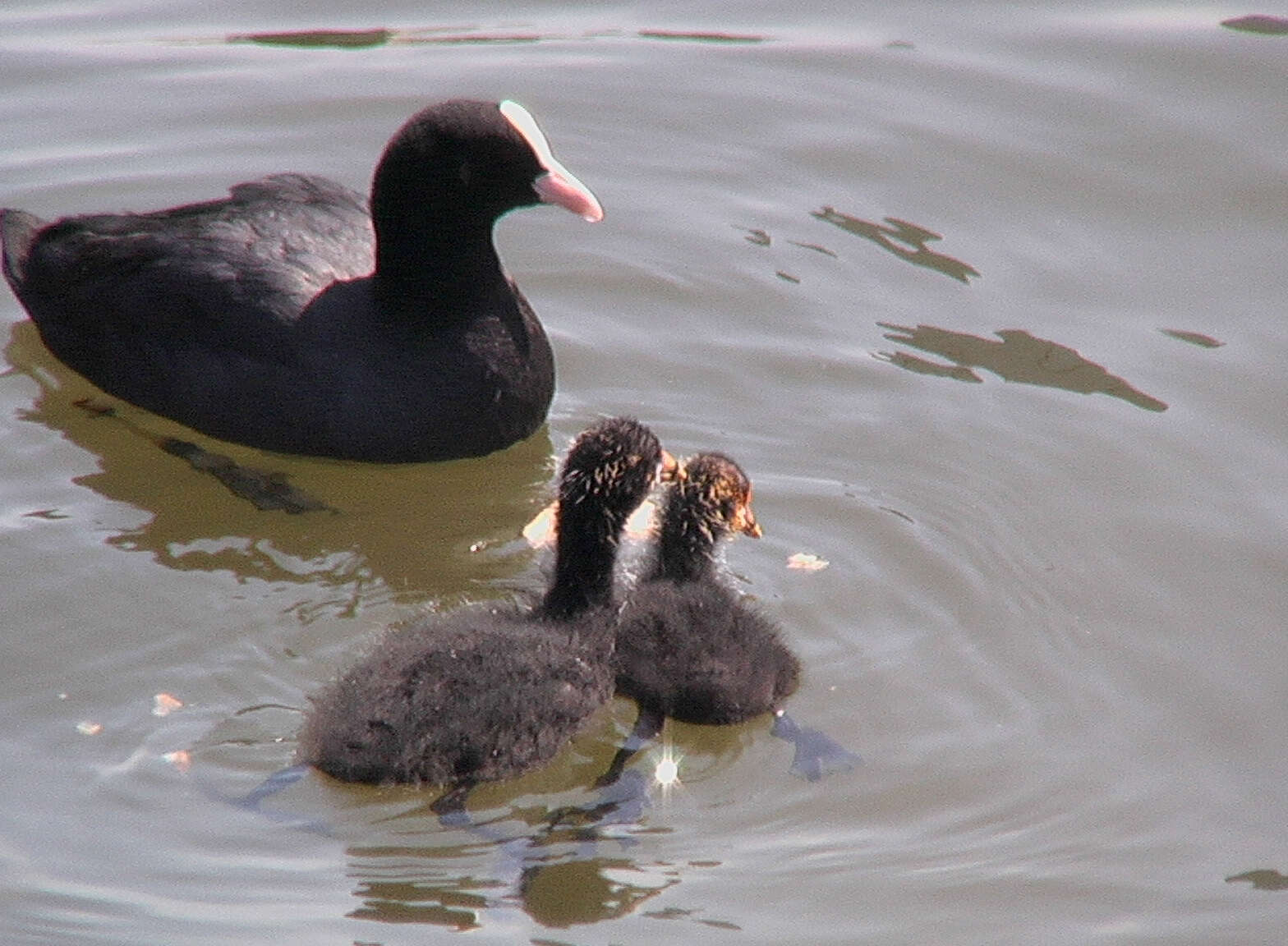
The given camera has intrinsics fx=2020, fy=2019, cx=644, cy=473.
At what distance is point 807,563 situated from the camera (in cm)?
621

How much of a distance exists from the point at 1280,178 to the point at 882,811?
455cm

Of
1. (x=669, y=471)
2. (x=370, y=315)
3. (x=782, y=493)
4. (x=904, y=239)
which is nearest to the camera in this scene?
(x=669, y=471)

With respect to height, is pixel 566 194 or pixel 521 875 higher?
pixel 566 194

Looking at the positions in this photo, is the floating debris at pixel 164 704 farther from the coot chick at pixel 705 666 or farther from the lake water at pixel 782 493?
the coot chick at pixel 705 666

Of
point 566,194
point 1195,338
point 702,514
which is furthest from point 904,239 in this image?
point 702,514

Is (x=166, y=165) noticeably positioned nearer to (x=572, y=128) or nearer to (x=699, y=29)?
(x=572, y=128)

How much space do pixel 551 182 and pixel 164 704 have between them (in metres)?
2.28

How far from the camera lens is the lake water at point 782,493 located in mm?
5004

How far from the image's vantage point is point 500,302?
6953 mm

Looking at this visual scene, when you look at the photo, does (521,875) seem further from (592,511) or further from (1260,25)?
(1260,25)

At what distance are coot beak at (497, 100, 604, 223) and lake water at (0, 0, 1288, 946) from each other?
787 millimetres

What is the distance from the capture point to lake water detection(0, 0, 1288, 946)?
16.4 feet

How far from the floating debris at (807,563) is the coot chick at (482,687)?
0.91m

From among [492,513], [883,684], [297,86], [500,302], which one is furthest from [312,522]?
[297,86]
